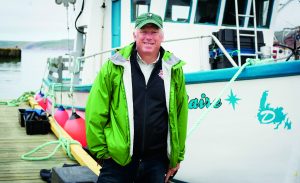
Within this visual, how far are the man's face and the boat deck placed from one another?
2828mm

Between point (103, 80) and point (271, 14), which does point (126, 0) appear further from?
point (103, 80)

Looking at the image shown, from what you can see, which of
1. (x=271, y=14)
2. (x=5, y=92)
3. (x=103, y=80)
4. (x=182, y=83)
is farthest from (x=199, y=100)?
(x=5, y=92)

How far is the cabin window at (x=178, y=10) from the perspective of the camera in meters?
6.95

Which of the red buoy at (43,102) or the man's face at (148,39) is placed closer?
the man's face at (148,39)

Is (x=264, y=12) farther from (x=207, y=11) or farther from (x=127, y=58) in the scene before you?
(x=127, y=58)

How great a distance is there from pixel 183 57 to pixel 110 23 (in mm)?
1928

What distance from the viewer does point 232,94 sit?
4.83 m

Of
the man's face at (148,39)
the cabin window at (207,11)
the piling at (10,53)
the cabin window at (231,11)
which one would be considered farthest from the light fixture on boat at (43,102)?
the piling at (10,53)

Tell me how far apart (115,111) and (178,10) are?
4.66 metres

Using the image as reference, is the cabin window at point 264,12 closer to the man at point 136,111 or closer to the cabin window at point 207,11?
the cabin window at point 207,11

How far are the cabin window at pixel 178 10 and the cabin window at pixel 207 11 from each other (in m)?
0.18

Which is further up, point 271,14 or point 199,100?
point 271,14

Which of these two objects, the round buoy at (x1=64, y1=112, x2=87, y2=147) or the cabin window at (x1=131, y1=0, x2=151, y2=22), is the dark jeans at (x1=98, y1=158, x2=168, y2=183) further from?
the round buoy at (x1=64, y1=112, x2=87, y2=147)

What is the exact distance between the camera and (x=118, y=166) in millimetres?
2689
